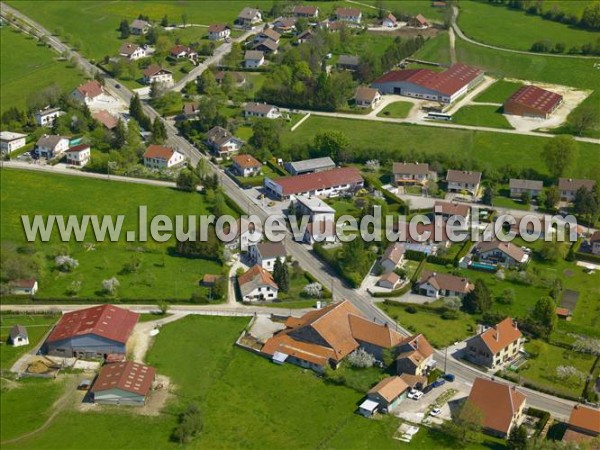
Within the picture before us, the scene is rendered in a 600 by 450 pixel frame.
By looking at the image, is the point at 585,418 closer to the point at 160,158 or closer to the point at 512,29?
the point at 160,158

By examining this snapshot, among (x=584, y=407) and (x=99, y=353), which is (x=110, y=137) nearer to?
(x=99, y=353)

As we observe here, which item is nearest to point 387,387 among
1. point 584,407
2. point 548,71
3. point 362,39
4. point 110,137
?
point 584,407

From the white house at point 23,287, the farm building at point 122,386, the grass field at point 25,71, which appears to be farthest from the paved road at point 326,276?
the farm building at point 122,386

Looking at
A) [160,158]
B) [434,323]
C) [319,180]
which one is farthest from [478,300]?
[160,158]

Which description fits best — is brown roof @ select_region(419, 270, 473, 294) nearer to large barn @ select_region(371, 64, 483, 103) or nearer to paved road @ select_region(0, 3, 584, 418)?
paved road @ select_region(0, 3, 584, 418)

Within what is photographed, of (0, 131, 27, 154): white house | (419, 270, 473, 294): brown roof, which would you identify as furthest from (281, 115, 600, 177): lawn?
(0, 131, 27, 154): white house

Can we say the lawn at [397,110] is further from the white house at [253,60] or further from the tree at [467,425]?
the tree at [467,425]
